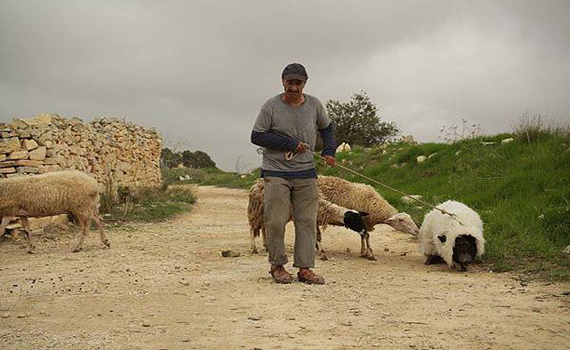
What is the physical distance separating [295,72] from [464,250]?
327cm

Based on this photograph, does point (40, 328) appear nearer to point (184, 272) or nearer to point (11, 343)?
point (11, 343)

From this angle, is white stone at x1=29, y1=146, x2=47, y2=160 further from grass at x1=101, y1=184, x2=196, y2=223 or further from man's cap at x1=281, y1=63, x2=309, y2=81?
man's cap at x1=281, y1=63, x2=309, y2=81

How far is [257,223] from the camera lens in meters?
8.80

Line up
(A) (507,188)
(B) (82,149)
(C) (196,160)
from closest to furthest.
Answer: (A) (507,188), (B) (82,149), (C) (196,160)

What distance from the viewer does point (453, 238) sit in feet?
24.1

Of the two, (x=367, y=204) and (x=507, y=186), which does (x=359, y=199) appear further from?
(x=507, y=186)

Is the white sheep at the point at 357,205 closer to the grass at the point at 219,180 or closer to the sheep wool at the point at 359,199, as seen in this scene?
the sheep wool at the point at 359,199

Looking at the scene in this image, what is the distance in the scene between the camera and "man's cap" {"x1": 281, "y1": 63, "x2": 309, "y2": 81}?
616 centimetres

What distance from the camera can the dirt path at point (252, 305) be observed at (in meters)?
4.05

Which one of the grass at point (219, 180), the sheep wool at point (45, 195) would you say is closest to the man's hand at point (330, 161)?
the sheep wool at point (45, 195)

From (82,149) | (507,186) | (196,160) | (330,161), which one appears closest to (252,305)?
(330,161)

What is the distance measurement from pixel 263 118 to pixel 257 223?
2871 mm

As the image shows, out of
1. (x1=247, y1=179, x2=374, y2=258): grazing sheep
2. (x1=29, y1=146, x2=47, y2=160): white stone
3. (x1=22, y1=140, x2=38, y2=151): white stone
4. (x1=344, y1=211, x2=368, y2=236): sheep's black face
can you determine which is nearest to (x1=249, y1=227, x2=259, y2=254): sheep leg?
(x1=247, y1=179, x2=374, y2=258): grazing sheep

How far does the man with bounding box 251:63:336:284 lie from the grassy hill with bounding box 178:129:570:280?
2725 mm
